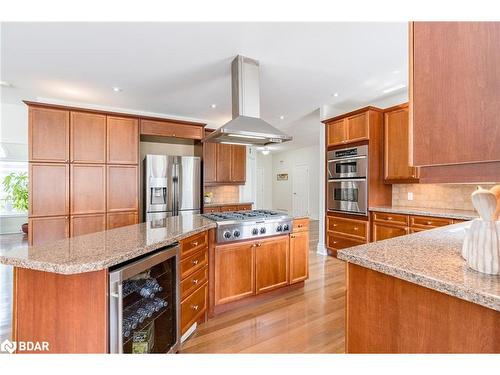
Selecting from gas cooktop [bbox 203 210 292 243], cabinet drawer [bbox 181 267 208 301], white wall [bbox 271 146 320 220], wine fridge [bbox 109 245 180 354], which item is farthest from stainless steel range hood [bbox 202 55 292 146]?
white wall [bbox 271 146 320 220]

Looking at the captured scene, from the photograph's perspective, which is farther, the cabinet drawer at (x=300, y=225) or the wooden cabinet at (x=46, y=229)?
the wooden cabinet at (x=46, y=229)

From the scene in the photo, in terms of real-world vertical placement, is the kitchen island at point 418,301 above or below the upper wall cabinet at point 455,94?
below

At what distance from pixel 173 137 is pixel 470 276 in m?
4.26

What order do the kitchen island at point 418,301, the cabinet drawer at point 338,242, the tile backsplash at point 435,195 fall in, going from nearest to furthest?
the kitchen island at point 418,301
the tile backsplash at point 435,195
the cabinet drawer at point 338,242

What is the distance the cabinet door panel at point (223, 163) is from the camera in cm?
516

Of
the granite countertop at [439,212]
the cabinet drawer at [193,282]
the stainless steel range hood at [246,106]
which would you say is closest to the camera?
the cabinet drawer at [193,282]

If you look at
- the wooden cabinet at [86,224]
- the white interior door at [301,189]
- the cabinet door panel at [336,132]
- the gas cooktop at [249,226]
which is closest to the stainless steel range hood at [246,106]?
the gas cooktop at [249,226]

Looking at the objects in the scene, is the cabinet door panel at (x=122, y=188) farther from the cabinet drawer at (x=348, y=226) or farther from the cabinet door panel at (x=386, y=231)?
the cabinet door panel at (x=386, y=231)

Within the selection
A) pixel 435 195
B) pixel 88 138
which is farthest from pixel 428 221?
pixel 88 138

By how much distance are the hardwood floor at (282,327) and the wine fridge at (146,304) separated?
30 centimetres

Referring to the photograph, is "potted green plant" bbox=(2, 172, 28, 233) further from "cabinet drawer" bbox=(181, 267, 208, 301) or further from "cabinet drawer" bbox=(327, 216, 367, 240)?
"cabinet drawer" bbox=(327, 216, 367, 240)

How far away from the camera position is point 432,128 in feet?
2.61

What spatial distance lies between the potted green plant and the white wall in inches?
308
